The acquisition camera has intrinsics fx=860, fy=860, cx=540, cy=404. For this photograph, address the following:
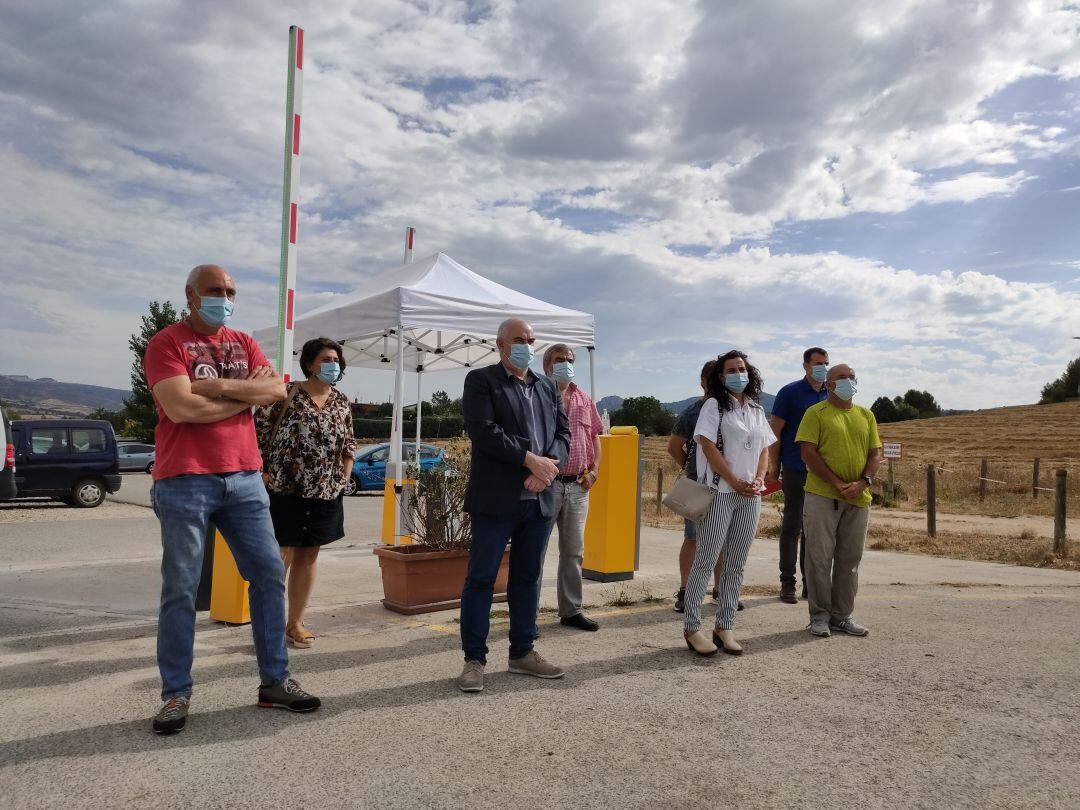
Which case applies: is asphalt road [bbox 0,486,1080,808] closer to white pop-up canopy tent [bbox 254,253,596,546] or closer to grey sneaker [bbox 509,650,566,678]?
grey sneaker [bbox 509,650,566,678]

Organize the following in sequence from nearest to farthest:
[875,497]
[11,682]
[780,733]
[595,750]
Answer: [595,750] < [780,733] < [11,682] < [875,497]

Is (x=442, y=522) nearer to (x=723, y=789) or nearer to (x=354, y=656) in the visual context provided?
(x=354, y=656)

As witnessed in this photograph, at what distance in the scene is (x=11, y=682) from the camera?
435 cm

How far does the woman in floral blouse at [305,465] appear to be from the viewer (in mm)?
5082

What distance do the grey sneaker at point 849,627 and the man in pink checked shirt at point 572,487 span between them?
1.63m

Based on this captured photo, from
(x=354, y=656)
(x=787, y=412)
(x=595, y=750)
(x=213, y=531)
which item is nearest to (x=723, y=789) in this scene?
(x=595, y=750)

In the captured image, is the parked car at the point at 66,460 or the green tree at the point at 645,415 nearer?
the parked car at the point at 66,460

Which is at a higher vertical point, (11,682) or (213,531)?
(213,531)

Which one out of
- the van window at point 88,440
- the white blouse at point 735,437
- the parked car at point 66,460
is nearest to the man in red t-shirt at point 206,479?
the white blouse at point 735,437

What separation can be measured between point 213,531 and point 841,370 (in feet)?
14.3

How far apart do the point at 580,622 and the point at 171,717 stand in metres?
2.80

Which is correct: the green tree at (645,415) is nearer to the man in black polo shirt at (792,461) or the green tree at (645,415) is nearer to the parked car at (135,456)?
the parked car at (135,456)

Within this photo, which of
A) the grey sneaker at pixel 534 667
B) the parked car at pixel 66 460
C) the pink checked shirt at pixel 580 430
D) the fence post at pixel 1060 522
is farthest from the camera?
the parked car at pixel 66 460

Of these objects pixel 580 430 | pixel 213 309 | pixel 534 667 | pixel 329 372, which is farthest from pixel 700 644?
pixel 213 309
